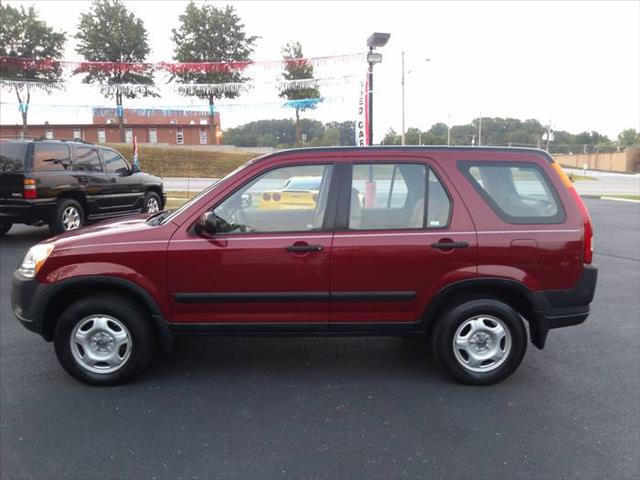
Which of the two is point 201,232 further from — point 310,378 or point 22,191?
point 22,191

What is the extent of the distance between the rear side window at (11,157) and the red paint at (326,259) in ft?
20.2

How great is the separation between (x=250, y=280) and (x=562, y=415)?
2.22 m

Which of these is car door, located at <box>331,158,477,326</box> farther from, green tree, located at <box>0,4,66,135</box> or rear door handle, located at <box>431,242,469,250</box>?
green tree, located at <box>0,4,66,135</box>

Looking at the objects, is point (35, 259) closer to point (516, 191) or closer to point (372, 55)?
point (516, 191)

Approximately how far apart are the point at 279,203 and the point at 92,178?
295 inches

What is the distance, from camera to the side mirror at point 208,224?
3.45 metres

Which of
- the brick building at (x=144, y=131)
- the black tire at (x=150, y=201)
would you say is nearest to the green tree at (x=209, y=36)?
the brick building at (x=144, y=131)

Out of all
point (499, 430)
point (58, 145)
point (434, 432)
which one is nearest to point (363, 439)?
point (434, 432)

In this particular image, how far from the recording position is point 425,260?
3.52 metres

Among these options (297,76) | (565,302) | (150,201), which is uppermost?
(297,76)

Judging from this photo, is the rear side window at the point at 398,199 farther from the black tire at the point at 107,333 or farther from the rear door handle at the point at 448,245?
the black tire at the point at 107,333

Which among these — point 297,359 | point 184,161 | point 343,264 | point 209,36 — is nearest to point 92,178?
point 297,359

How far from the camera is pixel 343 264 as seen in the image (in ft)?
11.5

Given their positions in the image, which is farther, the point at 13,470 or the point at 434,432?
the point at 434,432
